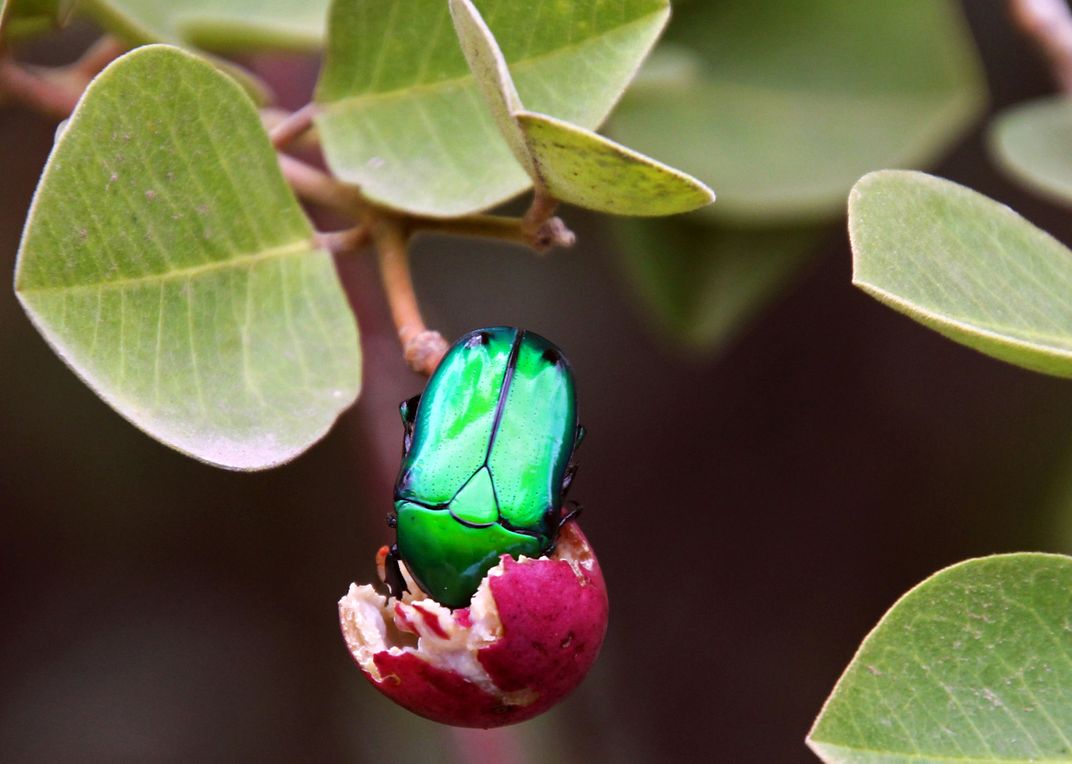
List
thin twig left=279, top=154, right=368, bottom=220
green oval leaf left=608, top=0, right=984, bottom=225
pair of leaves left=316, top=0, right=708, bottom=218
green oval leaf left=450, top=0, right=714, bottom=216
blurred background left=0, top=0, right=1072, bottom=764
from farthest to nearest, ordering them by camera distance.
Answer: blurred background left=0, top=0, right=1072, bottom=764 < green oval leaf left=608, top=0, right=984, bottom=225 < thin twig left=279, top=154, right=368, bottom=220 < pair of leaves left=316, top=0, right=708, bottom=218 < green oval leaf left=450, top=0, right=714, bottom=216

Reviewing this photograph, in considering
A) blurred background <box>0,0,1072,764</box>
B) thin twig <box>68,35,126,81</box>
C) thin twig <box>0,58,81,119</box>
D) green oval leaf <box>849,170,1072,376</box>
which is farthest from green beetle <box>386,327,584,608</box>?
blurred background <box>0,0,1072,764</box>

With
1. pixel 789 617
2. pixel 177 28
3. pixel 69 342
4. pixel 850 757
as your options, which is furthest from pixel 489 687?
pixel 789 617

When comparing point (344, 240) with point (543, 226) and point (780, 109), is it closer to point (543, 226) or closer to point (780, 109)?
point (543, 226)

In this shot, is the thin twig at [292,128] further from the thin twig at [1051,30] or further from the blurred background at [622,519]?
the blurred background at [622,519]

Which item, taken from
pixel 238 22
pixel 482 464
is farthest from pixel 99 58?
pixel 482 464

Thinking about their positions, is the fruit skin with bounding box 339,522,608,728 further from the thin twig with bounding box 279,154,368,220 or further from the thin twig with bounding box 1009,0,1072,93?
the thin twig with bounding box 1009,0,1072,93

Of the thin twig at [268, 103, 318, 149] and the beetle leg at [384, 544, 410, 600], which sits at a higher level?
the thin twig at [268, 103, 318, 149]

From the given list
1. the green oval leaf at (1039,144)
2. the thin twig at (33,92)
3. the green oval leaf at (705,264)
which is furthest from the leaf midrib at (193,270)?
the green oval leaf at (705,264)

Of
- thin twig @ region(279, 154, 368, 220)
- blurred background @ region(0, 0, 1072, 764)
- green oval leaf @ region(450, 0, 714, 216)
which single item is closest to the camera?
green oval leaf @ region(450, 0, 714, 216)
